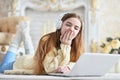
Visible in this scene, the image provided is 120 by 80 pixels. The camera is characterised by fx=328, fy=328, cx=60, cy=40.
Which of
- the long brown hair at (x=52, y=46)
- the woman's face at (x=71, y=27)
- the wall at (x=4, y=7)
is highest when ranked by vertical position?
the wall at (x=4, y=7)

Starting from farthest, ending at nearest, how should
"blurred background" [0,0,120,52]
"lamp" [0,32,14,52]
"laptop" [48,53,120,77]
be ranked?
"blurred background" [0,0,120,52], "lamp" [0,32,14,52], "laptop" [48,53,120,77]

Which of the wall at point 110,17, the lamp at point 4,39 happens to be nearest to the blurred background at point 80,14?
the wall at point 110,17

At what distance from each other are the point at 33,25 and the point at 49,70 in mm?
4257

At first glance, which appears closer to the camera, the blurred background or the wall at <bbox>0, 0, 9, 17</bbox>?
the blurred background

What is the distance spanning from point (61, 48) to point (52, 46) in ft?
0.10

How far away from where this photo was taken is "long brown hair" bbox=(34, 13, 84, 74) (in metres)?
1.09

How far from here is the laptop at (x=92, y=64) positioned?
859mm

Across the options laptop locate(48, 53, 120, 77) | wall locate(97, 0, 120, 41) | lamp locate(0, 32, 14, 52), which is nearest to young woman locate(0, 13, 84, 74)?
laptop locate(48, 53, 120, 77)

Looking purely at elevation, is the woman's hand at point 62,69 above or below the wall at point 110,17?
below

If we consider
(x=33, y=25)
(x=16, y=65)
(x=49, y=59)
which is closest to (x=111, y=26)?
(x=33, y=25)

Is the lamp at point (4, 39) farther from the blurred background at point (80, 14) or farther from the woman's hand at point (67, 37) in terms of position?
the woman's hand at point (67, 37)

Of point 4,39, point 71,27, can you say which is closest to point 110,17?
point 4,39

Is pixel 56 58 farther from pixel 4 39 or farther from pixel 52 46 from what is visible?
pixel 4 39

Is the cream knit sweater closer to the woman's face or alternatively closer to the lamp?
the woman's face
